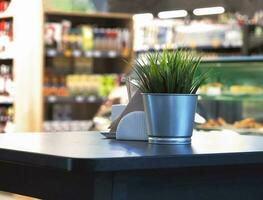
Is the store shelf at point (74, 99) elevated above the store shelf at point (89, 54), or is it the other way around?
the store shelf at point (89, 54)

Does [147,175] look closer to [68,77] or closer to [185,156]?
[185,156]

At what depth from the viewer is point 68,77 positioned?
770 centimetres

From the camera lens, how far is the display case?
18.8 feet

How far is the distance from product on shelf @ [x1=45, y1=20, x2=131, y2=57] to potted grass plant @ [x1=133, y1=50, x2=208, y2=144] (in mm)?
5135

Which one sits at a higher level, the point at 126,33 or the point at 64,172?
the point at 126,33

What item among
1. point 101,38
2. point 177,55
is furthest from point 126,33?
point 177,55

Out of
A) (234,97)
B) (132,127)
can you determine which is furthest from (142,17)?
(132,127)

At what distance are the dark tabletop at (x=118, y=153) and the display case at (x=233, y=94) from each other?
3.25 m

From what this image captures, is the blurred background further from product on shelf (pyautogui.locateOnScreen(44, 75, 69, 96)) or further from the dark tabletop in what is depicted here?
the dark tabletop

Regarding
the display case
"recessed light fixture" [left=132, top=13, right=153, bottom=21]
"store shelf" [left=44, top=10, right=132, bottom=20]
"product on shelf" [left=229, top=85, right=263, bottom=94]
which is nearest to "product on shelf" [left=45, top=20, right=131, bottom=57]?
"store shelf" [left=44, top=10, right=132, bottom=20]

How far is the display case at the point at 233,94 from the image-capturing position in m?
5.73

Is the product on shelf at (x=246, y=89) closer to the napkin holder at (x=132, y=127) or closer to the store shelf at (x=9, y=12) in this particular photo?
the store shelf at (x=9, y=12)

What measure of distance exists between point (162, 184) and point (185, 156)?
0.14 m

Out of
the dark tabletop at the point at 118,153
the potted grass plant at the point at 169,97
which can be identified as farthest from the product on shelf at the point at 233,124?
the potted grass plant at the point at 169,97
